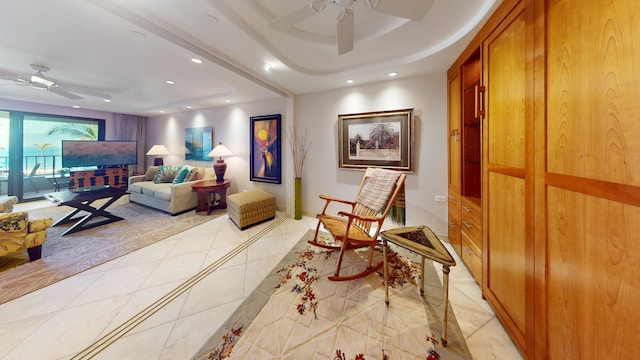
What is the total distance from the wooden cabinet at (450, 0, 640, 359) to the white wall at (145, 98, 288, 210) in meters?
3.32

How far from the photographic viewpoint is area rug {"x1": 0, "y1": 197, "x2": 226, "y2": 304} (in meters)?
1.97

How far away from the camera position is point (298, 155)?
3.90 metres

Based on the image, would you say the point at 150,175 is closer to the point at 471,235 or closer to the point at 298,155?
the point at 298,155

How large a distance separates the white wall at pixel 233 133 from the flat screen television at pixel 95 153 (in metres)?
1.05

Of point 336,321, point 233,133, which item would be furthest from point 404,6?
point 233,133

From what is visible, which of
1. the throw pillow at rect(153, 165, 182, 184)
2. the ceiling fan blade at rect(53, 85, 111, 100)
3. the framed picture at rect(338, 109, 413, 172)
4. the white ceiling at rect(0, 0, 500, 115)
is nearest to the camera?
the white ceiling at rect(0, 0, 500, 115)

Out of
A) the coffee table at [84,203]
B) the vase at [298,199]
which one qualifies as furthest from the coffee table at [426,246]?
the coffee table at [84,203]

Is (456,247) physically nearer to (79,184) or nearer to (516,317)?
(516,317)

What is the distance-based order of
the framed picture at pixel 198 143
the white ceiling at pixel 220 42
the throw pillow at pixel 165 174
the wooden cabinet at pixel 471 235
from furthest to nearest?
the framed picture at pixel 198 143 < the throw pillow at pixel 165 174 < the wooden cabinet at pixel 471 235 < the white ceiling at pixel 220 42

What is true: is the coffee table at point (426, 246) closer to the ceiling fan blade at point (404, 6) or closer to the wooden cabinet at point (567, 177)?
the wooden cabinet at point (567, 177)

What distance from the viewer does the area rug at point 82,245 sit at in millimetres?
1971

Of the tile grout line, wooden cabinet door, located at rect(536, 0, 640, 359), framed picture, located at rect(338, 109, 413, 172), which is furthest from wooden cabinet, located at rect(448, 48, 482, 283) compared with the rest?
the tile grout line

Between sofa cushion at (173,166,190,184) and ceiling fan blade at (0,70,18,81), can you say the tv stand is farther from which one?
ceiling fan blade at (0,70,18,81)

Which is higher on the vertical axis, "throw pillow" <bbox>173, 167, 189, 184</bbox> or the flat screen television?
the flat screen television
